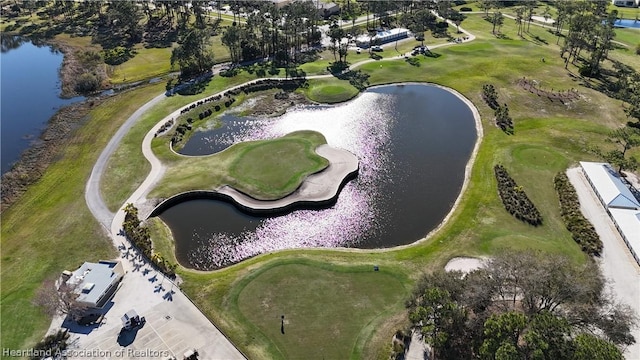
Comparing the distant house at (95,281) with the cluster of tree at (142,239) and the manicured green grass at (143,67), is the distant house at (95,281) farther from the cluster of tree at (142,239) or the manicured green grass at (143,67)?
the manicured green grass at (143,67)

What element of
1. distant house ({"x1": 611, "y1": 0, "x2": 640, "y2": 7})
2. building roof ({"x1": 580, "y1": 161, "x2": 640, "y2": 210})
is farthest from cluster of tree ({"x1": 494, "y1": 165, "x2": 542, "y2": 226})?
distant house ({"x1": 611, "y1": 0, "x2": 640, "y2": 7})


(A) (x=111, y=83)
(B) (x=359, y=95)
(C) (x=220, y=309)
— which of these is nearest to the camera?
(C) (x=220, y=309)

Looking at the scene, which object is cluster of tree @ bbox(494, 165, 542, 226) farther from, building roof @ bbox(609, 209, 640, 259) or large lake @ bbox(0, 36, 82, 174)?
large lake @ bbox(0, 36, 82, 174)

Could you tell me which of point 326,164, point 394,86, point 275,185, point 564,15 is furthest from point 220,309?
→ point 564,15

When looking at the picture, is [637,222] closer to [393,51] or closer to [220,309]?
[220,309]

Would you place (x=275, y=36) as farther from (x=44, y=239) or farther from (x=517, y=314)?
(x=517, y=314)
